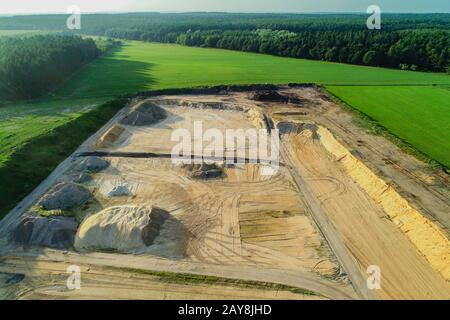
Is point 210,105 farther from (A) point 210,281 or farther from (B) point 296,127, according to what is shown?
(A) point 210,281

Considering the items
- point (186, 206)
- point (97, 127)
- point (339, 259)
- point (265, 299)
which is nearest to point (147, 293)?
point (265, 299)

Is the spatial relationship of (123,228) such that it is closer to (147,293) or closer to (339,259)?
(147,293)

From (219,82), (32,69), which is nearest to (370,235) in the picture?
(219,82)

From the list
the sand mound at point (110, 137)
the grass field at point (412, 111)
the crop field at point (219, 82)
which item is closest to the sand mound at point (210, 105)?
the crop field at point (219, 82)

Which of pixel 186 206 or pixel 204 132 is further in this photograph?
pixel 204 132

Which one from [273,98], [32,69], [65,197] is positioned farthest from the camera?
[273,98]

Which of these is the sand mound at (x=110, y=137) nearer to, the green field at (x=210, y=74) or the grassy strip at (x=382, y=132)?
the green field at (x=210, y=74)

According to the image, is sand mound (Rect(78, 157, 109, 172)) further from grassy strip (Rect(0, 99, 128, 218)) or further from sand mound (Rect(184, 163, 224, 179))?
sand mound (Rect(184, 163, 224, 179))
